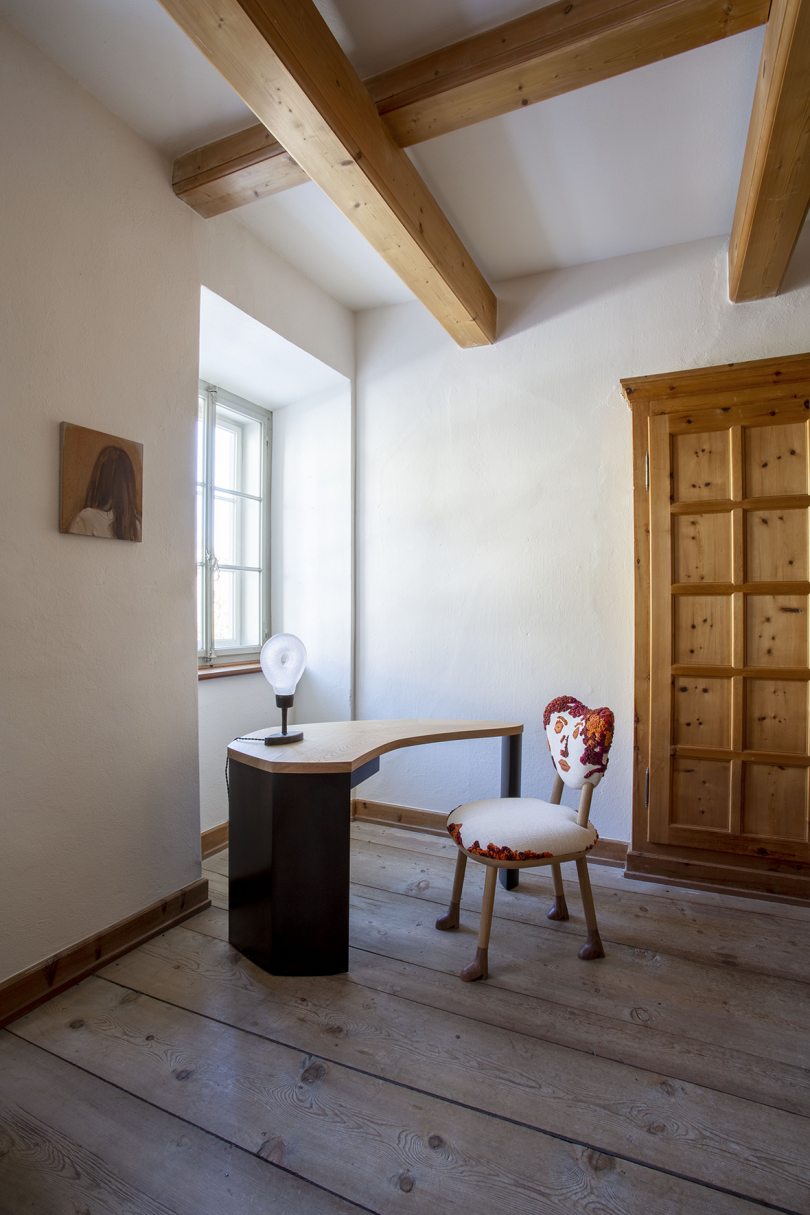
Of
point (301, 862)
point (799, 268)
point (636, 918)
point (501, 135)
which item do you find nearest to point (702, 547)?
point (799, 268)

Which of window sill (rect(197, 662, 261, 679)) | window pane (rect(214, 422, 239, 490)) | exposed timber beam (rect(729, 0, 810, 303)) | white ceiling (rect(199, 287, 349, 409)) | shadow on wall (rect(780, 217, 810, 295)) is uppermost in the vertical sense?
shadow on wall (rect(780, 217, 810, 295))

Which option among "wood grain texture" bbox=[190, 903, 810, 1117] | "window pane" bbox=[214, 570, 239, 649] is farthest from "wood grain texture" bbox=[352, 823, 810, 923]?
"window pane" bbox=[214, 570, 239, 649]

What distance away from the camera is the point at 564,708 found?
2.34 metres

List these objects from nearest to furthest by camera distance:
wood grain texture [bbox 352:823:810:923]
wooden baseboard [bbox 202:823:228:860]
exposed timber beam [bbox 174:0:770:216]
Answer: exposed timber beam [bbox 174:0:770:216] → wood grain texture [bbox 352:823:810:923] → wooden baseboard [bbox 202:823:228:860]

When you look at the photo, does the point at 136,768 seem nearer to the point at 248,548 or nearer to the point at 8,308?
the point at 8,308

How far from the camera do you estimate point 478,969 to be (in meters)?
1.92

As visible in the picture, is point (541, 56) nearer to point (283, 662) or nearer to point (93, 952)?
point (283, 662)

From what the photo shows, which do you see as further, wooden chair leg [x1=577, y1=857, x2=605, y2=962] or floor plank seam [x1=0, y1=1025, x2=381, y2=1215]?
wooden chair leg [x1=577, y1=857, x2=605, y2=962]

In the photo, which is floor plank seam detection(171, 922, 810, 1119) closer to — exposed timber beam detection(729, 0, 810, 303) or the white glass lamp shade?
the white glass lamp shade

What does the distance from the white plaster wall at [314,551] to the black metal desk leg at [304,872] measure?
145 centimetres

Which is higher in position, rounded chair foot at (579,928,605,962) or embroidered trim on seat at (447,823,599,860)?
embroidered trim on seat at (447,823,599,860)

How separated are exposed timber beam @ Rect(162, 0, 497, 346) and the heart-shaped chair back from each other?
5.97 feet

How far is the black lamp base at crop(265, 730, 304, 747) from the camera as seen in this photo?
2.17 metres

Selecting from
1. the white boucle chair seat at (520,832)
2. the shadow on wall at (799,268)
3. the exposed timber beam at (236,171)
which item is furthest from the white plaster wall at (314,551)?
the shadow on wall at (799,268)
